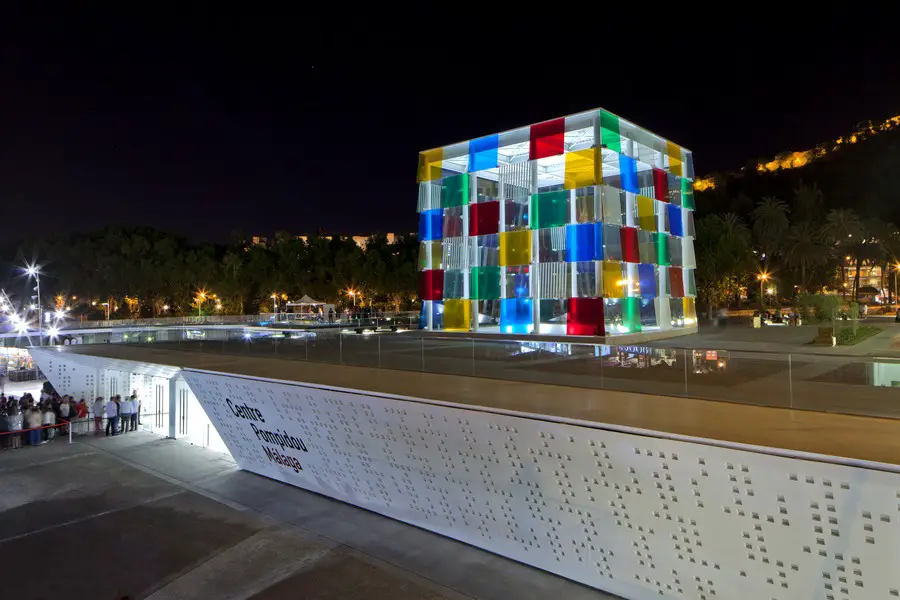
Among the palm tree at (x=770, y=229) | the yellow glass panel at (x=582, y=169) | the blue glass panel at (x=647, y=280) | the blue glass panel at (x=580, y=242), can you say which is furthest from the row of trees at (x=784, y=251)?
the yellow glass panel at (x=582, y=169)

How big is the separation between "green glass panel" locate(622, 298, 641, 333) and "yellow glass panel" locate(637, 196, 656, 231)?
4.01 m

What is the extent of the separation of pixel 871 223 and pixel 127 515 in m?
80.1

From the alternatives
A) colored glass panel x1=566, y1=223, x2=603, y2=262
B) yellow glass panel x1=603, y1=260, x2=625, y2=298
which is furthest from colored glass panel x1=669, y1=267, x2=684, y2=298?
colored glass panel x1=566, y1=223, x2=603, y2=262

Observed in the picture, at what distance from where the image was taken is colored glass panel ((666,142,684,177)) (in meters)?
29.2

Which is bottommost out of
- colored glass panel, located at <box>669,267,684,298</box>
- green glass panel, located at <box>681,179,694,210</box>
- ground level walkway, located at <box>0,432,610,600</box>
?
ground level walkway, located at <box>0,432,610,600</box>

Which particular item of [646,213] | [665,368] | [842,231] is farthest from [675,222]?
[842,231]

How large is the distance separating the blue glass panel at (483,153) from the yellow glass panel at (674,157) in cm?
953

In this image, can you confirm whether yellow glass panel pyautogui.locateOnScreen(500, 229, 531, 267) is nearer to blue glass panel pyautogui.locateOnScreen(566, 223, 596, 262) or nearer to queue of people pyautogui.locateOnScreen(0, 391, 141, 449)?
blue glass panel pyautogui.locateOnScreen(566, 223, 596, 262)

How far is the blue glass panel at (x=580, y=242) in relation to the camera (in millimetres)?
24406

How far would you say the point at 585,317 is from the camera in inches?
976

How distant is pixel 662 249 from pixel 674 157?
5588 mm

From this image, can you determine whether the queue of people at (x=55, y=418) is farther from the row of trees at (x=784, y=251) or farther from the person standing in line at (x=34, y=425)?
the row of trees at (x=784, y=251)

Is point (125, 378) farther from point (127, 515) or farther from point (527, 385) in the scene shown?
point (527, 385)

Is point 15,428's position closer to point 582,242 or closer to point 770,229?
point 582,242
